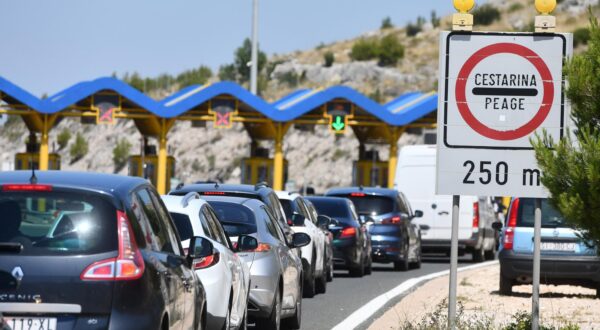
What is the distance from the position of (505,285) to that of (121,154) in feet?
278

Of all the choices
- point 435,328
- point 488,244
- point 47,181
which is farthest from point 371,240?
point 47,181

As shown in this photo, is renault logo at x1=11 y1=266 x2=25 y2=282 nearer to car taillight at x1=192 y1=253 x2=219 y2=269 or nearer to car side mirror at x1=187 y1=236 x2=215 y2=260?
car side mirror at x1=187 y1=236 x2=215 y2=260

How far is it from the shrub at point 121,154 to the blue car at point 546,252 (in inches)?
3306

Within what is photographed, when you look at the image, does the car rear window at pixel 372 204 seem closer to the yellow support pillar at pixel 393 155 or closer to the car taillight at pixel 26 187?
the yellow support pillar at pixel 393 155

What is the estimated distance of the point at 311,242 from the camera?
838 inches

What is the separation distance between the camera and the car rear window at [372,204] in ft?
101

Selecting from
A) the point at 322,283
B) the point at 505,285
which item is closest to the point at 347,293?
the point at 322,283

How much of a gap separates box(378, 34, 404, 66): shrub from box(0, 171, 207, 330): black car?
4682 inches

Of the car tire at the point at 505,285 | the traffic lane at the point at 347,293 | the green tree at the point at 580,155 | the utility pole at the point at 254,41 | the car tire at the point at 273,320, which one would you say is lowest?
the traffic lane at the point at 347,293

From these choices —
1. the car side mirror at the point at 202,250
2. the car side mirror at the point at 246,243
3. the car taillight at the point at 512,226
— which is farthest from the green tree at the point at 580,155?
the car taillight at the point at 512,226

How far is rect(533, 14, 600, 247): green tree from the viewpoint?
996cm

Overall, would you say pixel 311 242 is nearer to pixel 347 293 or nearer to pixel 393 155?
pixel 347 293

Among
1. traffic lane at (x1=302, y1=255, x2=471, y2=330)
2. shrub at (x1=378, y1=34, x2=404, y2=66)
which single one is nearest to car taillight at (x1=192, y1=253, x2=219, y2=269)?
traffic lane at (x1=302, y1=255, x2=471, y2=330)

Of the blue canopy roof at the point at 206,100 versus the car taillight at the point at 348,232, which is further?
the blue canopy roof at the point at 206,100
